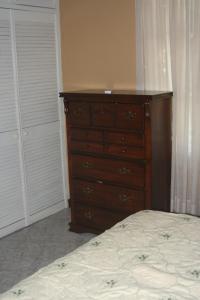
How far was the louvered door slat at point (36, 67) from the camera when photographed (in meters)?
3.80

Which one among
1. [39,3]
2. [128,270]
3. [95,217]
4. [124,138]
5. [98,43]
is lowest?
[95,217]

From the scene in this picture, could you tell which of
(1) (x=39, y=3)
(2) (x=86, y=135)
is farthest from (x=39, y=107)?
(1) (x=39, y=3)

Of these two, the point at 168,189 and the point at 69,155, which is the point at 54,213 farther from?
the point at 168,189

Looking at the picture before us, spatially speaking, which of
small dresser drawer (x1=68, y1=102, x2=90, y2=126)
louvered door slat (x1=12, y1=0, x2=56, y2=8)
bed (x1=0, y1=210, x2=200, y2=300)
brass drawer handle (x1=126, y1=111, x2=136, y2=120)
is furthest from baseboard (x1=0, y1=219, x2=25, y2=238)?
louvered door slat (x1=12, y1=0, x2=56, y2=8)

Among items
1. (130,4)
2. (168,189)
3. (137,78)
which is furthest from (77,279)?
(130,4)

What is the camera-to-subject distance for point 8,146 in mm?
3771

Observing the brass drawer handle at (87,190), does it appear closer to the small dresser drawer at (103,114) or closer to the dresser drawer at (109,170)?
the dresser drawer at (109,170)

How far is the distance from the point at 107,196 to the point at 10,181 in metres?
0.96

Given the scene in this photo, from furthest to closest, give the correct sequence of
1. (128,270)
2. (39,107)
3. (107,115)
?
(39,107) < (107,115) < (128,270)

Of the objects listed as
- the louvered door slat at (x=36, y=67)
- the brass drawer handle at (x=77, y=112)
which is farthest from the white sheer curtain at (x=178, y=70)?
the louvered door slat at (x=36, y=67)

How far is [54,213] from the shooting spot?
437 cm

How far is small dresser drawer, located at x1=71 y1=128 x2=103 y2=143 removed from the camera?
349 centimetres

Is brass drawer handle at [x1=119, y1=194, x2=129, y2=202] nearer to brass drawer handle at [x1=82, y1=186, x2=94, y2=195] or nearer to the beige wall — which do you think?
brass drawer handle at [x1=82, y1=186, x2=94, y2=195]

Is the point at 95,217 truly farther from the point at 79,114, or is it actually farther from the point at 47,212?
the point at 79,114
